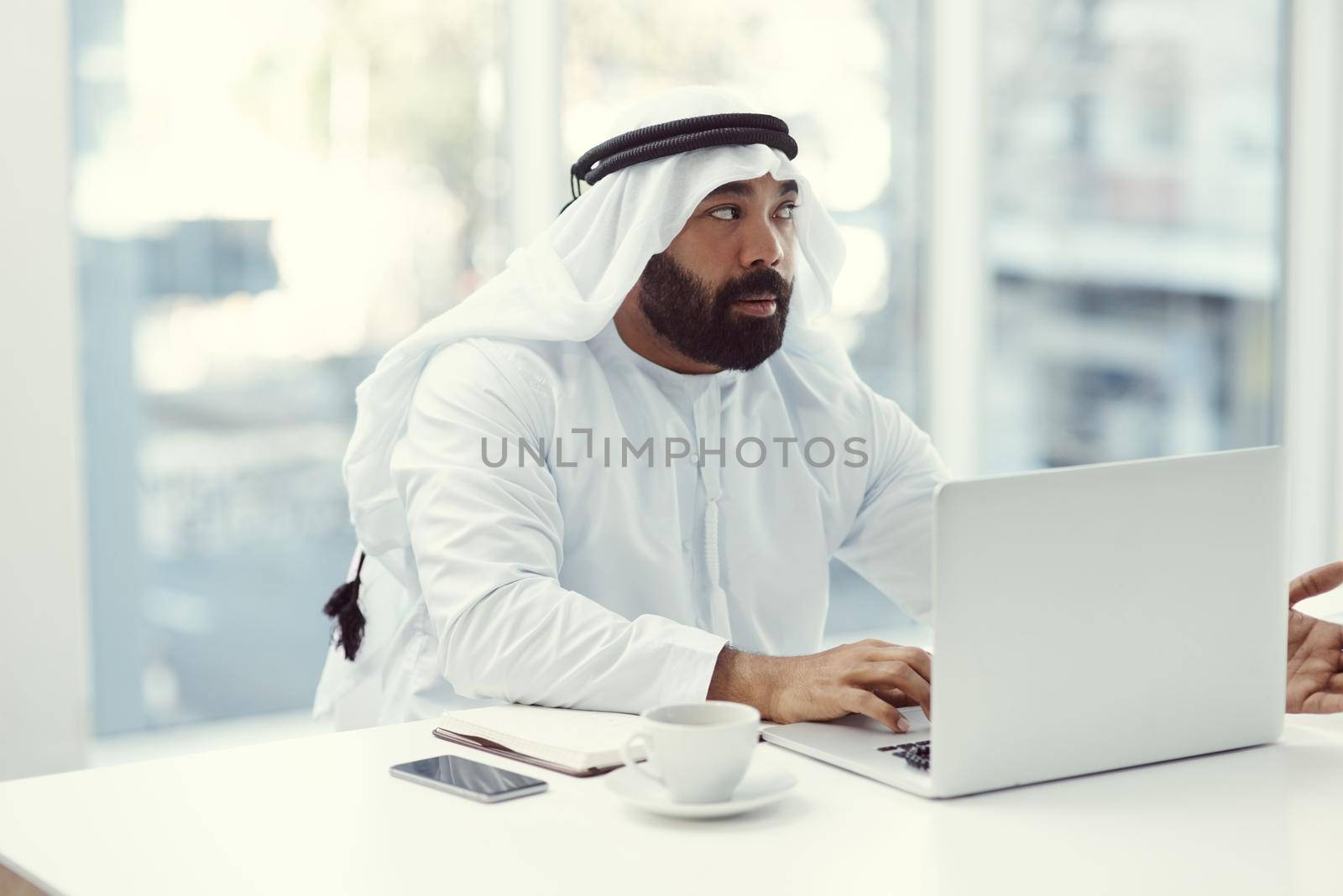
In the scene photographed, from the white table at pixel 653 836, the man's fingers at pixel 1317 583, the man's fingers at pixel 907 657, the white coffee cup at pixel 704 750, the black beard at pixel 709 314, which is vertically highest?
the black beard at pixel 709 314

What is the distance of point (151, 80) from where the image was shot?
329 centimetres

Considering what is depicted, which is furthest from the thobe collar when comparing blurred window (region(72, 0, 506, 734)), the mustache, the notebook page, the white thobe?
blurred window (region(72, 0, 506, 734))

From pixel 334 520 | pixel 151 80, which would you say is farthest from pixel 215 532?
pixel 151 80

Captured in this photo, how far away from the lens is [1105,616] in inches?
51.0

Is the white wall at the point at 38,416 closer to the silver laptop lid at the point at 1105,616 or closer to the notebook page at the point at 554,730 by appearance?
the notebook page at the point at 554,730

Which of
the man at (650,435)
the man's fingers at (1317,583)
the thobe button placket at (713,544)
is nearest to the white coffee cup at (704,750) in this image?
the man at (650,435)

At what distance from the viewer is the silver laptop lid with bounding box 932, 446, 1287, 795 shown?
1.23 meters

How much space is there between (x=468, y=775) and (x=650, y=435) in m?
0.91

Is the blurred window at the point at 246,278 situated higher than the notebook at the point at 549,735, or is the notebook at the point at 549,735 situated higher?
the blurred window at the point at 246,278

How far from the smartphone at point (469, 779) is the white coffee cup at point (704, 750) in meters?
0.13

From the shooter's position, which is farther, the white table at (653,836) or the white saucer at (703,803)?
the white saucer at (703,803)

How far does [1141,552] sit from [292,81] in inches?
106

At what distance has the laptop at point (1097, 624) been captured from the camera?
123 cm

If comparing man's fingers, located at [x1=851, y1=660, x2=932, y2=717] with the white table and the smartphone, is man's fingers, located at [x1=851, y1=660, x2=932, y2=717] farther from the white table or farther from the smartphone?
the smartphone
